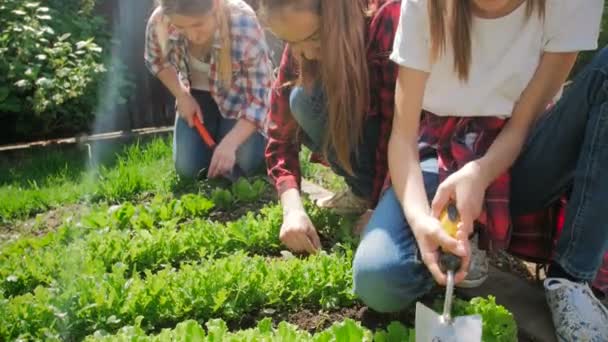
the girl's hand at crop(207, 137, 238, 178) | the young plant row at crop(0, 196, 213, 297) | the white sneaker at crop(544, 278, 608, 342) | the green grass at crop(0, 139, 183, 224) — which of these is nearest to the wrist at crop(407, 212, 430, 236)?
the white sneaker at crop(544, 278, 608, 342)

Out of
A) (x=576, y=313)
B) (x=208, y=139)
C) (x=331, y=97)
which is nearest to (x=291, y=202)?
(x=331, y=97)

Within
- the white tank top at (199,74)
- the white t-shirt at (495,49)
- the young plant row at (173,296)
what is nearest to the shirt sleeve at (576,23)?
the white t-shirt at (495,49)

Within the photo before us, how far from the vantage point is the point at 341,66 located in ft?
6.90

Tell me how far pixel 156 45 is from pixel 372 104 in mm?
Result: 1524

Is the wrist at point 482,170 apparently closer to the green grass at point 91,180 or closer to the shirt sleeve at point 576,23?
the shirt sleeve at point 576,23

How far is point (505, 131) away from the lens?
1893mm

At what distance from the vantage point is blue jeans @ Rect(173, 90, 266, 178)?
3.34 metres

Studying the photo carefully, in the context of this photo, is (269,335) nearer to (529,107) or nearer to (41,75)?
(529,107)

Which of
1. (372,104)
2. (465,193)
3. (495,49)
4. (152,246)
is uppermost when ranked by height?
(495,49)

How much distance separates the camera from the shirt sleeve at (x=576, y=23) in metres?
1.83

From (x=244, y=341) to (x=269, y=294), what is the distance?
40cm

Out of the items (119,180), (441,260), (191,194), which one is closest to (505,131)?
(441,260)

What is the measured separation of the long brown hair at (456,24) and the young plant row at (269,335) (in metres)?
0.78

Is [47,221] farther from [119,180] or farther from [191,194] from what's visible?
[191,194]
